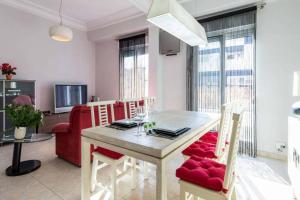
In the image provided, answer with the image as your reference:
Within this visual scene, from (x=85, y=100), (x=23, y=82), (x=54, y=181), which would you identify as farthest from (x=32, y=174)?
(x=85, y=100)

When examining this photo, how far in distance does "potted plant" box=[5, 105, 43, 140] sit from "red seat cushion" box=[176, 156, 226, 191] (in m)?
2.15

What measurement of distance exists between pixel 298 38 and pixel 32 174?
4.51 m

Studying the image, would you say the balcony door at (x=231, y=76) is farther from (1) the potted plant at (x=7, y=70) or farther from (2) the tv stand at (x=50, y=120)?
(1) the potted plant at (x=7, y=70)

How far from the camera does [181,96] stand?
381 cm

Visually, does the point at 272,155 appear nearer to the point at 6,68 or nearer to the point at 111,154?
the point at 111,154

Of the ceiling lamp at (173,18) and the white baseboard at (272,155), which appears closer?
the ceiling lamp at (173,18)

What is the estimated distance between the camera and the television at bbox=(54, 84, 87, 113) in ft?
14.6

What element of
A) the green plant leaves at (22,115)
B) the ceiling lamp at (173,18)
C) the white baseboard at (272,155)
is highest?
the ceiling lamp at (173,18)

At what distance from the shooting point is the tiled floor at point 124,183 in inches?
74.4

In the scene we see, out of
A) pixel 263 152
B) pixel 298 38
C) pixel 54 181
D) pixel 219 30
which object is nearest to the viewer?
pixel 54 181

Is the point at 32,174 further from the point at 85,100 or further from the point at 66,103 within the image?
the point at 85,100

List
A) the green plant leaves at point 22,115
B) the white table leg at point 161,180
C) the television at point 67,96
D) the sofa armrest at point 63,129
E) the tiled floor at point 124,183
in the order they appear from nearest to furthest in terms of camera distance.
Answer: the white table leg at point 161,180, the tiled floor at point 124,183, the green plant leaves at point 22,115, the sofa armrest at point 63,129, the television at point 67,96

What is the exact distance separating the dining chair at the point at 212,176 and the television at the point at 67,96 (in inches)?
164

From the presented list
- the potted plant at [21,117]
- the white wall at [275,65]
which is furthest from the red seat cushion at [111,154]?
the white wall at [275,65]
